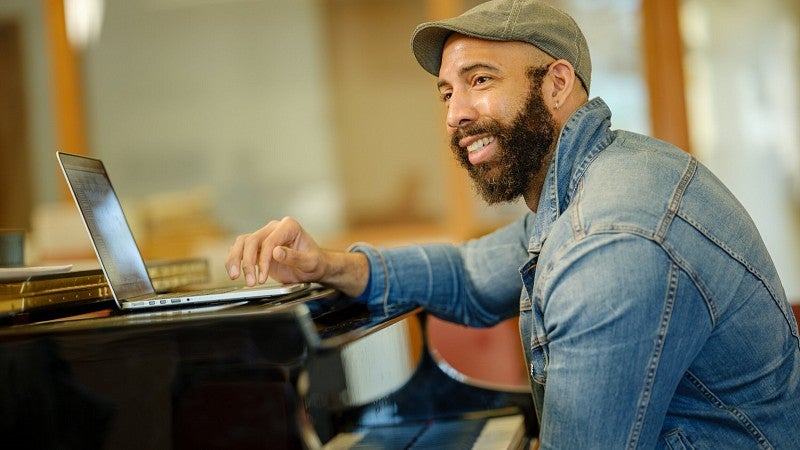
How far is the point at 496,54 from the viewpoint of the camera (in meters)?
1.47

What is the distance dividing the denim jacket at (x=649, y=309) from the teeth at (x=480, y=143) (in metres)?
0.16

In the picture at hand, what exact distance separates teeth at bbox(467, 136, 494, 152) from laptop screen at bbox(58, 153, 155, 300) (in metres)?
0.57

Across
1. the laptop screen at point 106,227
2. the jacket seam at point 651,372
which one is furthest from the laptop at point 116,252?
the jacket seam at point 651,372

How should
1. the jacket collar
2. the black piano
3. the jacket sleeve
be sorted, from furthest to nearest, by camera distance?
the jacket sleeve < the jacket collar < the black piano

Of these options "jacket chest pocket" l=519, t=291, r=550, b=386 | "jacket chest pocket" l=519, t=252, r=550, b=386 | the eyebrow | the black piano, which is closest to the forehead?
the eyebrow

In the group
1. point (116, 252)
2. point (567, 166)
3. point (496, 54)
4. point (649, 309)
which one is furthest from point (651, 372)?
point (116, 252)

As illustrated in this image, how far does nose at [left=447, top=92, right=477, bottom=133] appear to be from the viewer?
1.48 meters

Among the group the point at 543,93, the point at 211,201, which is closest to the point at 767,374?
the point at 543,93

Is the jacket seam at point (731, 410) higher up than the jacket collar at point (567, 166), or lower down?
lower down

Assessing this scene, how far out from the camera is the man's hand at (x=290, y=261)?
1.41m

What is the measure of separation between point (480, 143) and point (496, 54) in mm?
147

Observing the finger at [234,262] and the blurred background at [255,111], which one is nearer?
the finger at [234,262]

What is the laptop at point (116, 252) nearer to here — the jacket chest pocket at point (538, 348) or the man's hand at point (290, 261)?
the man's hand at point (290, 261)

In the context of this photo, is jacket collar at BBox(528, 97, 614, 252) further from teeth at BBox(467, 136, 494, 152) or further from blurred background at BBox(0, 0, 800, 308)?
blurred background at BBox(0, 0, 800, 308)
